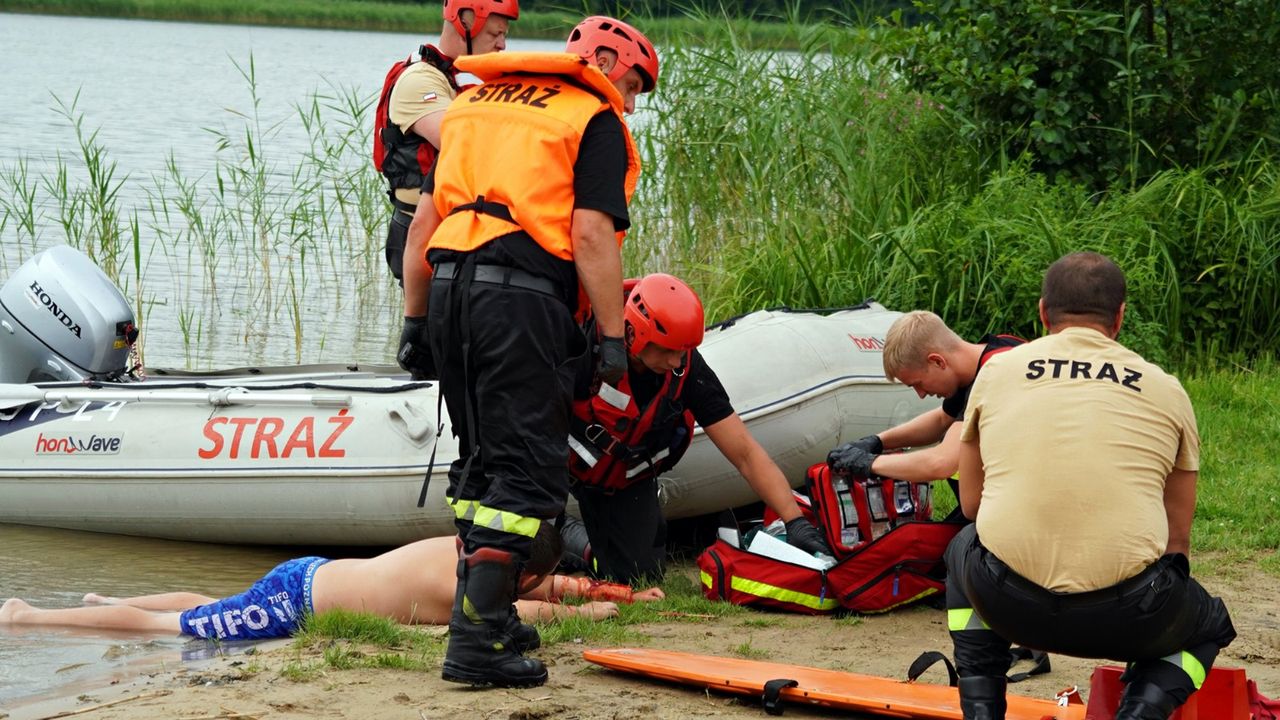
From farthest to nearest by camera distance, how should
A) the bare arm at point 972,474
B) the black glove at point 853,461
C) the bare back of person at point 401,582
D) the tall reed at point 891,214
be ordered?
the tall reed at point 891,214 < the black glove at point 853,461 < the bare back of person at point 401,582 < the bare arm at point 972,474

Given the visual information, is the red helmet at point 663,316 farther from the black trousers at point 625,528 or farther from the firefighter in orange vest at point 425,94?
the firefighter in orange vest at point 425,94

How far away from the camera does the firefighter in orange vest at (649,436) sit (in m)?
4.44

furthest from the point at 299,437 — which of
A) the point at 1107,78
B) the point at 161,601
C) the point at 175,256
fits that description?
the point at 175,256

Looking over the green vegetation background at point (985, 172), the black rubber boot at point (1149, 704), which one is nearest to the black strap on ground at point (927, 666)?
the black rubber boot at point (1149, 704)

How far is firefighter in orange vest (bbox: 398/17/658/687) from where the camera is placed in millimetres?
3502

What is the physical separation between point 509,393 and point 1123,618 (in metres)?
1.51

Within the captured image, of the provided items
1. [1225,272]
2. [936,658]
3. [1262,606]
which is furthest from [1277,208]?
[936,658]

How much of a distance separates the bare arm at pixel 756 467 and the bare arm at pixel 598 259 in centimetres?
113

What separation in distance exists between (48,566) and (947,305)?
13.9 ft

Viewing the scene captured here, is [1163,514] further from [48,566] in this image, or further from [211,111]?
[211,111]

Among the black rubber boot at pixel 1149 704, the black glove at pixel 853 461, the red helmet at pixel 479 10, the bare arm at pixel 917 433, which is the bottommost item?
the black rubber boot at pixel 1149 704

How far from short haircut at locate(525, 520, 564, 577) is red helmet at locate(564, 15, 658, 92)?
1.32 m

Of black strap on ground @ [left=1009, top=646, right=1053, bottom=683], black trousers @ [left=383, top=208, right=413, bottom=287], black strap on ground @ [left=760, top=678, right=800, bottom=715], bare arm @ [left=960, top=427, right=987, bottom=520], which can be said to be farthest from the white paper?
black trousers @ [left=383, top=208, right=413, bottom=287]

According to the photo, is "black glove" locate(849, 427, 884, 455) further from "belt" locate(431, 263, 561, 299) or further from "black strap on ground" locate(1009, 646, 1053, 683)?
"belt" locate(431, 263, 561, 299)
